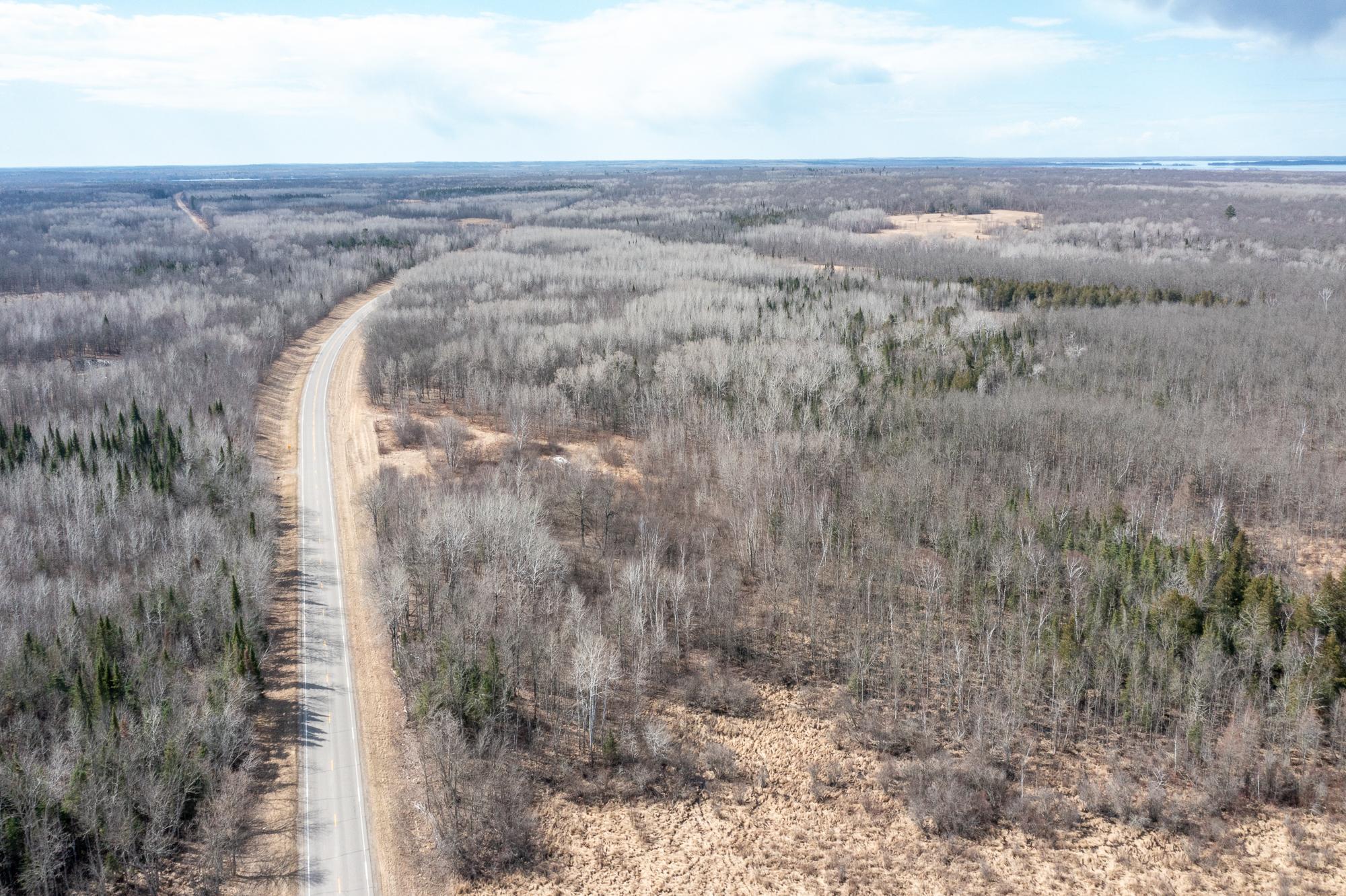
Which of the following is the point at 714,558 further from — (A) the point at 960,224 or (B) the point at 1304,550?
(A) the point at 960,224

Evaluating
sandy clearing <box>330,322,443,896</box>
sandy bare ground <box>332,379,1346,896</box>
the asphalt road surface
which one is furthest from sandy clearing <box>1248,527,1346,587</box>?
the asphalt road surface

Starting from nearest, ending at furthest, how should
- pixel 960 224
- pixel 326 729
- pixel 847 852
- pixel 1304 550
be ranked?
1. pixel 847 852
2. pixel 326 729
3. pixel 1304 550
4. pixel 960 224

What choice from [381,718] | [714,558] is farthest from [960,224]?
[381,718]

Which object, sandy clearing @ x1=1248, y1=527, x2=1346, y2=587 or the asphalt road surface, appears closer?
the asphalt road surface

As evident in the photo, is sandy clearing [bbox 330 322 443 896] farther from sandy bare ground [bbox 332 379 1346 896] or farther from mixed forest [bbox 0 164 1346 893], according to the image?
mixed forest [bbox 0 164 1346 893]

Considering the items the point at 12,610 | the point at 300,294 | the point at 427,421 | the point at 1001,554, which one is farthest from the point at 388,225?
the point at 1001,554

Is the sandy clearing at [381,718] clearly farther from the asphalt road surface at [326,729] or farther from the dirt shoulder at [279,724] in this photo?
the dirt shoulder at [279,724]
